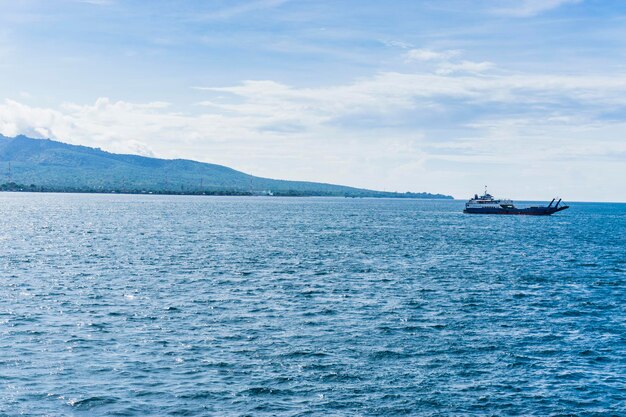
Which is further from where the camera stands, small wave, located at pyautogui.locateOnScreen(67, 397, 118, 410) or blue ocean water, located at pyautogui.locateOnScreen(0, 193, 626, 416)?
blue ocean water, located at pyautogui.locateOnScreen(0, 193, 626, 416)

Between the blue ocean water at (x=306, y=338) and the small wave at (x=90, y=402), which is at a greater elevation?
the blue ocean water at (x=306, y=338)

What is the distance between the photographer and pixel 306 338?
1699 inches

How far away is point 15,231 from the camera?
137500 mm

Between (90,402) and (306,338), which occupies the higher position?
(306,338)

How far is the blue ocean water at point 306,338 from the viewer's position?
3162 centimetres

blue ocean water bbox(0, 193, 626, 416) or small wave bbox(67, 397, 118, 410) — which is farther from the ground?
blue ocean water bbox(0, 193, 626, 416)

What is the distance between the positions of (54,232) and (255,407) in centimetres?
11854

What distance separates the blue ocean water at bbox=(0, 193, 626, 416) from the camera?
3162 centimetres

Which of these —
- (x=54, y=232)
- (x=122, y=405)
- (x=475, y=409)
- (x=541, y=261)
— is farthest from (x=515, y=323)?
(x=54, y=232)

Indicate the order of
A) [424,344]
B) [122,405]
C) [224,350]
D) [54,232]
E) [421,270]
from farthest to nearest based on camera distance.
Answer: [54,232], [421,270], [424,344], [224,350], [122,405]

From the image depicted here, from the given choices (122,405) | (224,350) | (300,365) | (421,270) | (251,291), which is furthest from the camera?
(421,270)

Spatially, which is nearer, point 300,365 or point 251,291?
point 300,365

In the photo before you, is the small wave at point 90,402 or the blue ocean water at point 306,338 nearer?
the small wave at point 90,402

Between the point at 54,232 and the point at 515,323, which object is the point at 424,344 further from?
the point at 54,232
